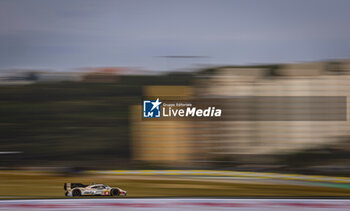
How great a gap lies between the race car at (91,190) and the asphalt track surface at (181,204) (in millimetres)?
82

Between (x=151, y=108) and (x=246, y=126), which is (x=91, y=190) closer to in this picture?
(x=151, y=108)

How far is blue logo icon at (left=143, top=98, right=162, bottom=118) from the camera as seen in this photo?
81.8 inches

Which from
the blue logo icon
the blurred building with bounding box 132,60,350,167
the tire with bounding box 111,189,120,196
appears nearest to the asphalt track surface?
the tire with bounding box 111,189,120,196

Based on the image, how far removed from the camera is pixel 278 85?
2021 millimetres

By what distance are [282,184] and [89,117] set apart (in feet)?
5.74

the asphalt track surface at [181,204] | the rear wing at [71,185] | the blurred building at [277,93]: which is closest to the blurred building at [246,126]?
the blurred building at [277,93]

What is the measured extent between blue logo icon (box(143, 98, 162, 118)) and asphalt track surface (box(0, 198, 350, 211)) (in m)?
0.78

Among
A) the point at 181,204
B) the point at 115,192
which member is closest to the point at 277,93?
the point at 181,204

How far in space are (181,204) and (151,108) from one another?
911mm

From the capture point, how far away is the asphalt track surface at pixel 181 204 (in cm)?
216

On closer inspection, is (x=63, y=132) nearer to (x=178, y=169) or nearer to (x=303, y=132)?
(x=178, y=169)

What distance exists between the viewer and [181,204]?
2205 millimetres

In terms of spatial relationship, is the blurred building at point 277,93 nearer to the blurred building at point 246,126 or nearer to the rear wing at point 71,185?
the blurred building at point 246,126

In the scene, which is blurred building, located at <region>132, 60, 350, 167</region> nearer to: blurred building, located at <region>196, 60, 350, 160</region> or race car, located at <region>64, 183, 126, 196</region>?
blurred building, located at <region>196, 60, 350, 160</region>
